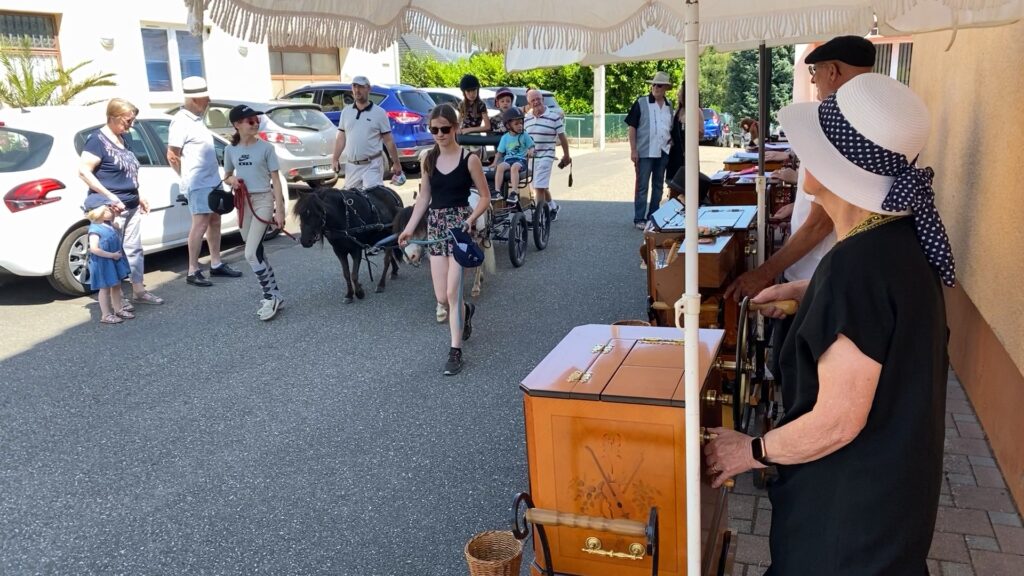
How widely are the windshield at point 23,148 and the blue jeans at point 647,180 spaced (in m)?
6.55

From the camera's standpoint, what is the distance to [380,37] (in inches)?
102

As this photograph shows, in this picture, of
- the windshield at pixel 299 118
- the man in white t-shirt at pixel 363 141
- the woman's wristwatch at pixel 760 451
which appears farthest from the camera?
the windshield at pixel 299 118

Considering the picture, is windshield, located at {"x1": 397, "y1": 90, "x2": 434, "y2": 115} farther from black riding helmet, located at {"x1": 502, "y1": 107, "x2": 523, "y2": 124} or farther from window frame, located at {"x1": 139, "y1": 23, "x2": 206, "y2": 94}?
black riding helmet, located at {"x1": 502, "y1": 107, "x2": 523, "y2": 124}

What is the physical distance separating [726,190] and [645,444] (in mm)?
4477

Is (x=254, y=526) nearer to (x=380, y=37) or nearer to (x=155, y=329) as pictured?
(x=380, y=37)

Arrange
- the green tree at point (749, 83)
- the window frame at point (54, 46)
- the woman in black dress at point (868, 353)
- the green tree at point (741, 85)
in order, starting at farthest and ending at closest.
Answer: the green tree at point (741, 85), the green tree at point (749, 83), the window frame at point (54, 46), the woman in black dress at point (868, 353)

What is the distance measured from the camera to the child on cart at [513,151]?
8758 mm

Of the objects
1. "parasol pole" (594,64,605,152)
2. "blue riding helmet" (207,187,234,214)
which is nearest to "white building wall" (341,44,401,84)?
"parasol pole" (594,64,605,152)

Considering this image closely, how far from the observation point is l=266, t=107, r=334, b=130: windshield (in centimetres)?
1370

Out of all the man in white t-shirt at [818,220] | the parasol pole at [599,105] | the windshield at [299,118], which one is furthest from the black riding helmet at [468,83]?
the parasol pole at [599,105]

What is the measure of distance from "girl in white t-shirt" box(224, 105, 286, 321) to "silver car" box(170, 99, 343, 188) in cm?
617

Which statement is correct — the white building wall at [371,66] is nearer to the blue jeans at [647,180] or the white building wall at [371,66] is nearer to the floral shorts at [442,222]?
the blue jeans at [647,180]

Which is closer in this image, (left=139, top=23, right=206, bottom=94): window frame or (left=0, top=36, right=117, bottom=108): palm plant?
(left=0, top=36, right=117, bottom=108): palm plant

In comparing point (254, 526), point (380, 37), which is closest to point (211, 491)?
point (254, 526)
